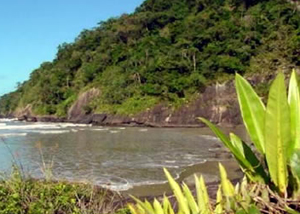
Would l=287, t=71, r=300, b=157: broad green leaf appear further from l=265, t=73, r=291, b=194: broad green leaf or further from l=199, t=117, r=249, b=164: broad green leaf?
l=199, t=117, r=249, b=164: broad green leaf

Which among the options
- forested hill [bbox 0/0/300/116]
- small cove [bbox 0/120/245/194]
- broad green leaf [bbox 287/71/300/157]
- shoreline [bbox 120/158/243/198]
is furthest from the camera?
forested hill [bbox 0/0/300/116]

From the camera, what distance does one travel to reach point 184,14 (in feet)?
176

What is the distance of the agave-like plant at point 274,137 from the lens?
3.50 ft

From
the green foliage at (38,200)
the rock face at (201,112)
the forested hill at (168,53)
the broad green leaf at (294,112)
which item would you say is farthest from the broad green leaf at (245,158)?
the rock face at (201,112)

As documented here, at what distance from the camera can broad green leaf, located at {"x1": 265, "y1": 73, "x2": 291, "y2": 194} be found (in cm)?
106

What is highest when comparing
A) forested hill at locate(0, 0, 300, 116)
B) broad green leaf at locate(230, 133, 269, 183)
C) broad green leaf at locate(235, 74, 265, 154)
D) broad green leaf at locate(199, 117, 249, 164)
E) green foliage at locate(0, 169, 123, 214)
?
forested hill at locate(0, 0, 300, 116)

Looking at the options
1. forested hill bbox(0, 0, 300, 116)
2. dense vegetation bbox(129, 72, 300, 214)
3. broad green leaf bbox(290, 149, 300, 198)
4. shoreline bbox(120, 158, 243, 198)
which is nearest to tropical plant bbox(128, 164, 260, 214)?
dense vegetation bbox(129, 72, 300, 214)

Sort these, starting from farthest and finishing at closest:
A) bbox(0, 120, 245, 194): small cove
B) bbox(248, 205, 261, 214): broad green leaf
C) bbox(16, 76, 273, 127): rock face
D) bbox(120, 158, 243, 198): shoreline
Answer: bbox(16, 76, 273, 127): rock face → bbox(0, 120, 245, 194): small cove → bbox(120, 158, 243, 198): shoreline → bbox(248, 205, 261, 214): broad green leaf

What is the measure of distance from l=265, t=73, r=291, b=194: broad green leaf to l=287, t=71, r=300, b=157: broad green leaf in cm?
3

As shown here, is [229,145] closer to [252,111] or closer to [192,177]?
[252,111]

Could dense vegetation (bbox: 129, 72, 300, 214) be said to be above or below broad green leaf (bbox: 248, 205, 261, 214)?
above

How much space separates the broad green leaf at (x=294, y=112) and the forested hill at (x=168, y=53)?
3030cm

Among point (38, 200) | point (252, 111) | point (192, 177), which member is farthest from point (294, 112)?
point (192, 177)

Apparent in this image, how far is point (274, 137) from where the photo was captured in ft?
3.59
